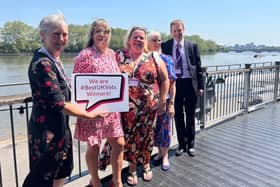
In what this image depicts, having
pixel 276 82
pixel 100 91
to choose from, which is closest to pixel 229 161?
pixel 100 91

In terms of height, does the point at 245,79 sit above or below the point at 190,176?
above

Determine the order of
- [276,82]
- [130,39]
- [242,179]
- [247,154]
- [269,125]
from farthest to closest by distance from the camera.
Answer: [276,82] → [269,125] → [247,154] → [242,179] → [130,39]

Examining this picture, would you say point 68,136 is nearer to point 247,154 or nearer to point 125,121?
point 125,121

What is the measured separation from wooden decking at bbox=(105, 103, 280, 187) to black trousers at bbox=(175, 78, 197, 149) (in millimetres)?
193

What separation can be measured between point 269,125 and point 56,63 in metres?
3.73

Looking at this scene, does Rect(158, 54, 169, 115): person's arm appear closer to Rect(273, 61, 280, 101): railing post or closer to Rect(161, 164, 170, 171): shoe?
Rect(161, 164, 170, 171): shoe

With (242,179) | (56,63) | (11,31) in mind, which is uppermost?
(11,31)

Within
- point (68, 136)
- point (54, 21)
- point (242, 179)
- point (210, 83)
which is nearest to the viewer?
point (54, 21)

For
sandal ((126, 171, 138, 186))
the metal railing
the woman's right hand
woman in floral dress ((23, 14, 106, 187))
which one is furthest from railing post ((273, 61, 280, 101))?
→ woman in floral dress ((23, 14, 106, 187))

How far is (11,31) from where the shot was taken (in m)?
33.1

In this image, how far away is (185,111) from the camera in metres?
2.90

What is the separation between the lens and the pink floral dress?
5.75ft

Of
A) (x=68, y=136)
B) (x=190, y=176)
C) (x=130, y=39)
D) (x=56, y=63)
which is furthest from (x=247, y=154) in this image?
(x=56, y=63)

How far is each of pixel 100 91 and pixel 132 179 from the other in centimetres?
100
